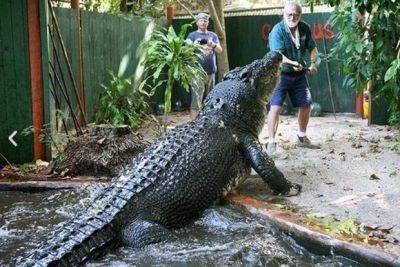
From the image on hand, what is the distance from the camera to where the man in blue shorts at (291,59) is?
685 centimetres

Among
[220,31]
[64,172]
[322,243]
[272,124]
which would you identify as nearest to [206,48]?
[272,124]

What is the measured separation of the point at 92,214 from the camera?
383 cm

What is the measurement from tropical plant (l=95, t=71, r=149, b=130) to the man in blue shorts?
128 inches

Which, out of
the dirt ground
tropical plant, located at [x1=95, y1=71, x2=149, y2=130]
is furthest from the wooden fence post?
tropical plant, located at [x1=95, y1=71, x2=149, y2=130]

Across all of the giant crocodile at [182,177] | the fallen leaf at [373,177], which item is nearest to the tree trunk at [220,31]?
the giant crocodile at [182,177]

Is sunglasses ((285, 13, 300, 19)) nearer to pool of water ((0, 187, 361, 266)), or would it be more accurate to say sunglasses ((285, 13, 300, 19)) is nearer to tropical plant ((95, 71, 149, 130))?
pool of water ((0, 187, 361, 266))

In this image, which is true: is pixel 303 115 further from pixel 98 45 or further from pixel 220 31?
pixel 98 45

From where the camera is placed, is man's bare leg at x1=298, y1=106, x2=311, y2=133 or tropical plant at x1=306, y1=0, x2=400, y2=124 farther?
man's bare leg at x1=298, y1=106, x2=311, y2=133

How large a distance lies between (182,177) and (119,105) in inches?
218

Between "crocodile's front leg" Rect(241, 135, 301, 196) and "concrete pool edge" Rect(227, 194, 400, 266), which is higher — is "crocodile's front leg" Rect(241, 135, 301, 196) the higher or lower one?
the higher one

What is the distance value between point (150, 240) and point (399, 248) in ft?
5.94

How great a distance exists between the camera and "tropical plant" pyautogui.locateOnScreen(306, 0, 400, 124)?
19.7 feet

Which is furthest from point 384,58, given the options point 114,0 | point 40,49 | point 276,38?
point 114,0

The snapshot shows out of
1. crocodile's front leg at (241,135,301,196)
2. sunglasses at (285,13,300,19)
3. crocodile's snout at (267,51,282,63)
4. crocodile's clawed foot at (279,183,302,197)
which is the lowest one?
crocodile's clawed foot at (279,183,302,197)
